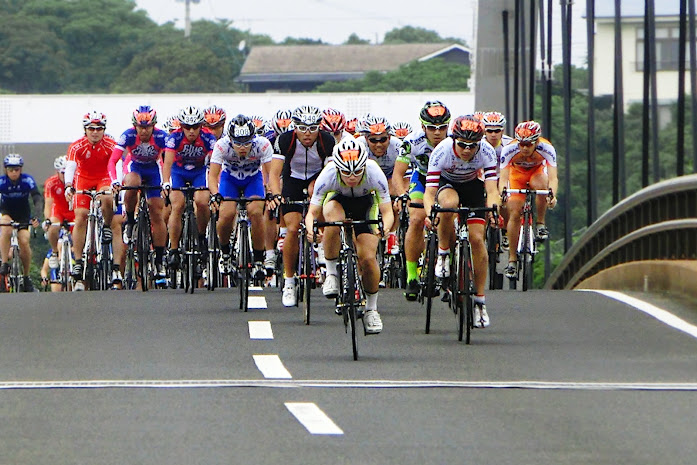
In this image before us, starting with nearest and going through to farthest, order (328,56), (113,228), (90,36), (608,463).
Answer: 1. (608,463)
2. (113,228)
3. (90,36)
4. (328,56)

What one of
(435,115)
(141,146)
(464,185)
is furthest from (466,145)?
(141,146)

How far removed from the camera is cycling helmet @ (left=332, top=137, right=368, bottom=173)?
525 inches

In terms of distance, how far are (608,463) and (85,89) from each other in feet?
402

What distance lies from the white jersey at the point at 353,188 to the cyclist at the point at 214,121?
6.68m

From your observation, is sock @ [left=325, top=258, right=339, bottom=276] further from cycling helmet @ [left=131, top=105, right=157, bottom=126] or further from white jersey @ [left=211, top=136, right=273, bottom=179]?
cycling helmet @ [left=131, top=105, right=157, bottom=126]

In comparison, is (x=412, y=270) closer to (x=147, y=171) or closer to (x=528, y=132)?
(x=147, y=171)

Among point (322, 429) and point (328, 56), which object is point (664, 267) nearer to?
point (322, 429)

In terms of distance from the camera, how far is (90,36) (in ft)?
446

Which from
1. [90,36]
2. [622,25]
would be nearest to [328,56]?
[90,36]

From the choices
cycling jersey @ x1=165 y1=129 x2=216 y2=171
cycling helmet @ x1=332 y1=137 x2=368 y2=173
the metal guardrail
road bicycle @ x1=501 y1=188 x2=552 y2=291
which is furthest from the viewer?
road bicycle @ x1=501 y1=188 x2=552 y2=291

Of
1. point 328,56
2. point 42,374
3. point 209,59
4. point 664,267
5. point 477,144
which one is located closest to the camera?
point 42,374

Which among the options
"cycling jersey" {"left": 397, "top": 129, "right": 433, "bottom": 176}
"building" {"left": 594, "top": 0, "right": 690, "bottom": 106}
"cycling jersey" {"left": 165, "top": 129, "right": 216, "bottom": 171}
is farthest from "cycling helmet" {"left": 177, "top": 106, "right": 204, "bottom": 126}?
"building" {"left": 594, "top": 0, "right": 690, "bottom": 106}

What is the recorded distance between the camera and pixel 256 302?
1772cm

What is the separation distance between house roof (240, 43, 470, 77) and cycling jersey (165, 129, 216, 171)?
494 ft
